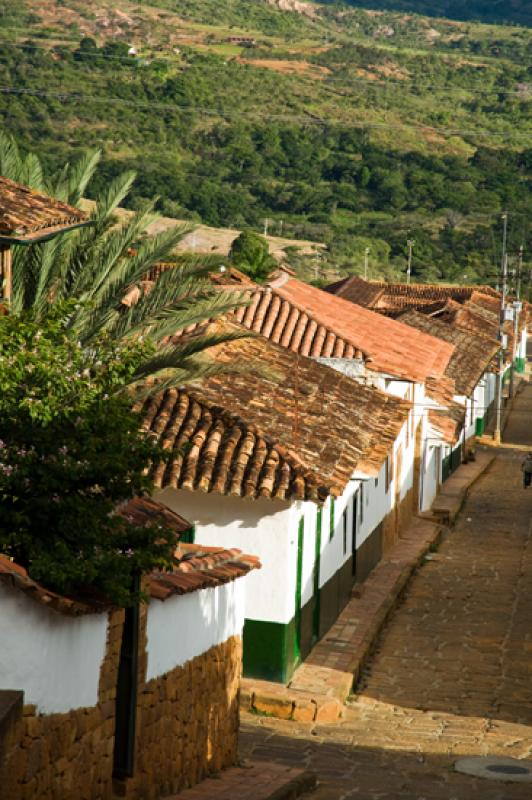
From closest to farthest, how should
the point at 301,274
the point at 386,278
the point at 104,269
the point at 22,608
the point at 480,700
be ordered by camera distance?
the point at 22,608, the point at 104,269, the point at 480,700, the point at 301,274, the point at 386,278

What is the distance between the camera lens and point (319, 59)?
169m

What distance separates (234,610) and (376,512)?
13546 mm

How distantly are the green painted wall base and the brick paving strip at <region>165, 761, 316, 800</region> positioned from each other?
319cm

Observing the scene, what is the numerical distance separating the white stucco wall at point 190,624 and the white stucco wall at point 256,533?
3.51 metres

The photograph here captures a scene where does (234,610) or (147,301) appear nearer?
(234,610)

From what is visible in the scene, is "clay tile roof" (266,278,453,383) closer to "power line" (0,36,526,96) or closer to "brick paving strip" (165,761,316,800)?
"brick paving strip" (165,761,316,800)

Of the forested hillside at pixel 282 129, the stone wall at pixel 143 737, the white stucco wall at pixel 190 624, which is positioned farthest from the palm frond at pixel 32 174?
the forested hillside at pixel 282 129

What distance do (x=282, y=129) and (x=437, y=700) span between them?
125 meters

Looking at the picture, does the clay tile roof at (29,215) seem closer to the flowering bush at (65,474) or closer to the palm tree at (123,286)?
the palm tree at (123,286)

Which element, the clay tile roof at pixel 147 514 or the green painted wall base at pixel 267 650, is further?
the green painted wall base at pixel 267 650

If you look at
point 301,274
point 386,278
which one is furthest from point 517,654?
point 386,278

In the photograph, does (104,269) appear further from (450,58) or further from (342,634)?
(450,58)

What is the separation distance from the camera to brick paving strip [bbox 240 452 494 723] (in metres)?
17.1

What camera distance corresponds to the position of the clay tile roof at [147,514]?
452 inches
